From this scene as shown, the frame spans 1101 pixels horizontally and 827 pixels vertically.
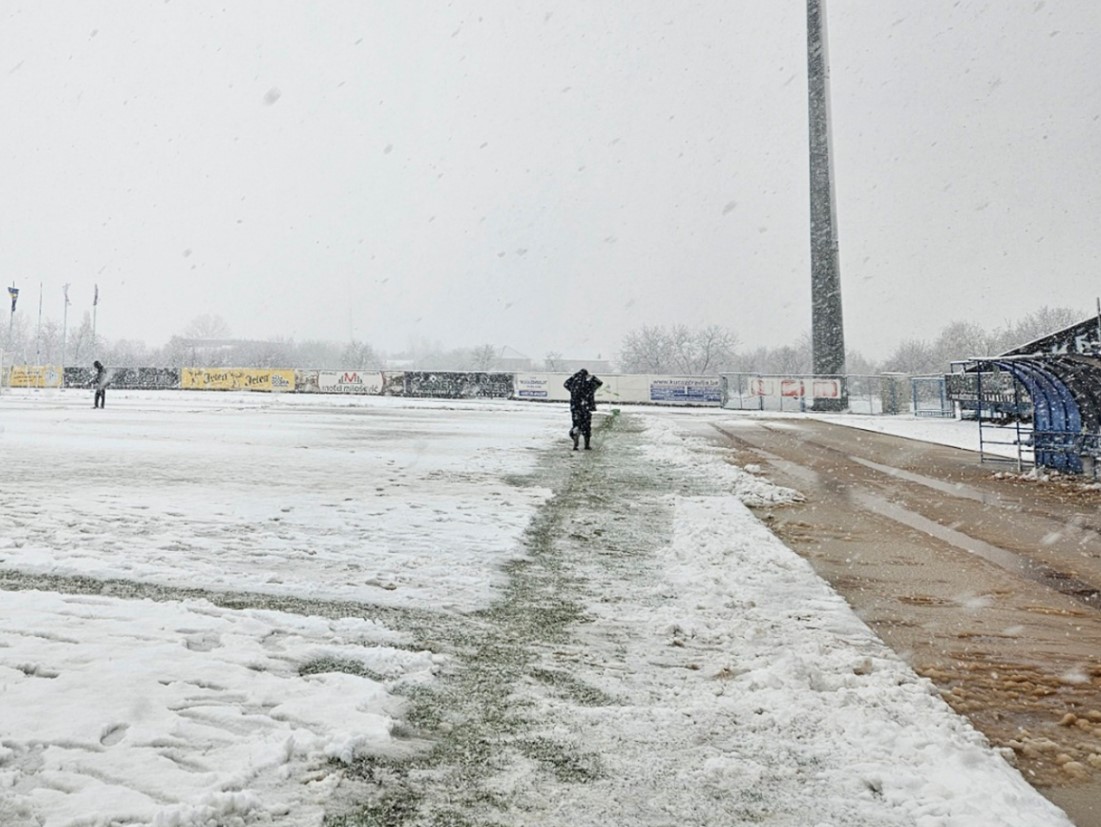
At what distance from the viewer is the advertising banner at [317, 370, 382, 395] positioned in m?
47.2

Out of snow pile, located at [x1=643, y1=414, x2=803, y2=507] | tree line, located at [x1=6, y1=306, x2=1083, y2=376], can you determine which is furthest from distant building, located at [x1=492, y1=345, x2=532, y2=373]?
snow pile, located at [x1=643, y1=414, x2=803, y2=507]

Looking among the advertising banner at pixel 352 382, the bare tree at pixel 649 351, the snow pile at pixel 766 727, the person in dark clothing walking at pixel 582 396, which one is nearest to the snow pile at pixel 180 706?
the snow pile at pixel 766 727

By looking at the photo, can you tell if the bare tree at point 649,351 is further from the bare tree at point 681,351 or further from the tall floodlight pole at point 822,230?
the tall floodlight pole at point 822,230

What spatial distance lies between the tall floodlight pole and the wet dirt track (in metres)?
31.4

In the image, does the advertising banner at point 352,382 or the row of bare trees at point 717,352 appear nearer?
the advertising banner at point 352,382

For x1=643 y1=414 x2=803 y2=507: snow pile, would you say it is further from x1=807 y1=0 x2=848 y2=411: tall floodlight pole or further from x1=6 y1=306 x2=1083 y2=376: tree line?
x1=6 y1=306 x2=1083 y2=376: tree line

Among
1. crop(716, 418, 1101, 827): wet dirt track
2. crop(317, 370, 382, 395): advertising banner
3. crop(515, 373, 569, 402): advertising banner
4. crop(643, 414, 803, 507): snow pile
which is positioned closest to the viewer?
crop(716, 418, 1101, 827): wet dirt track

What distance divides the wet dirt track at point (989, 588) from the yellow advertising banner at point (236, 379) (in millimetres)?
44569

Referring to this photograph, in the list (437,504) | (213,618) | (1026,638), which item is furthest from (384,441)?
(1026,638)

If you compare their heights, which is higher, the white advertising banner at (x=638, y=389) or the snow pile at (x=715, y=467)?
the white advertising banner at (x=638, y=389)

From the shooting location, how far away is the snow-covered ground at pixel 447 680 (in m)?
2.46

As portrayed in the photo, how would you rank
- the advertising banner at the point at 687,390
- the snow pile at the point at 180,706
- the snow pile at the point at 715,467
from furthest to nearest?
1. the advertising banner at the point at 687,390
2. the snow pile at the point at 715,467
3. the snow pile at the point at 180,706

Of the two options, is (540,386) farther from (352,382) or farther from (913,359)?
(913,359)

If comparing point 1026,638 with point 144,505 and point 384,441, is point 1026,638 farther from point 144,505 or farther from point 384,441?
point 384,441
